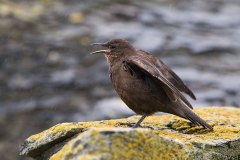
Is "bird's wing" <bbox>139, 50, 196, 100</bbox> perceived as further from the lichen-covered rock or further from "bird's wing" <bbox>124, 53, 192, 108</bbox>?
the lichen-covered rock

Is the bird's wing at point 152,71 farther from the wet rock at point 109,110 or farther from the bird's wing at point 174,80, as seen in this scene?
the wet rock at point 109,110

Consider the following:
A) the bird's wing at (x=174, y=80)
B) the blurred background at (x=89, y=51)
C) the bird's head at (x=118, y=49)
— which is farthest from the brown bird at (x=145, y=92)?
the blurred background at (x=89, y=51)

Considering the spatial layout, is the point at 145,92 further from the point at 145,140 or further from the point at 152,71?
the point at 145,140

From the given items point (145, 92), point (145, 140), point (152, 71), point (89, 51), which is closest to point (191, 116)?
point (145, 92)

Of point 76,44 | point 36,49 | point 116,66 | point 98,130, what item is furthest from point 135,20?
point 98,130

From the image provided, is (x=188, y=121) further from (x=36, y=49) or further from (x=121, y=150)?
(x=36, y=49)

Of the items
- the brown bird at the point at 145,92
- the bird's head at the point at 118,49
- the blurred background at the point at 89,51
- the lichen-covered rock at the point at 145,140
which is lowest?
the lichen-covered rock at the point at 145,140
